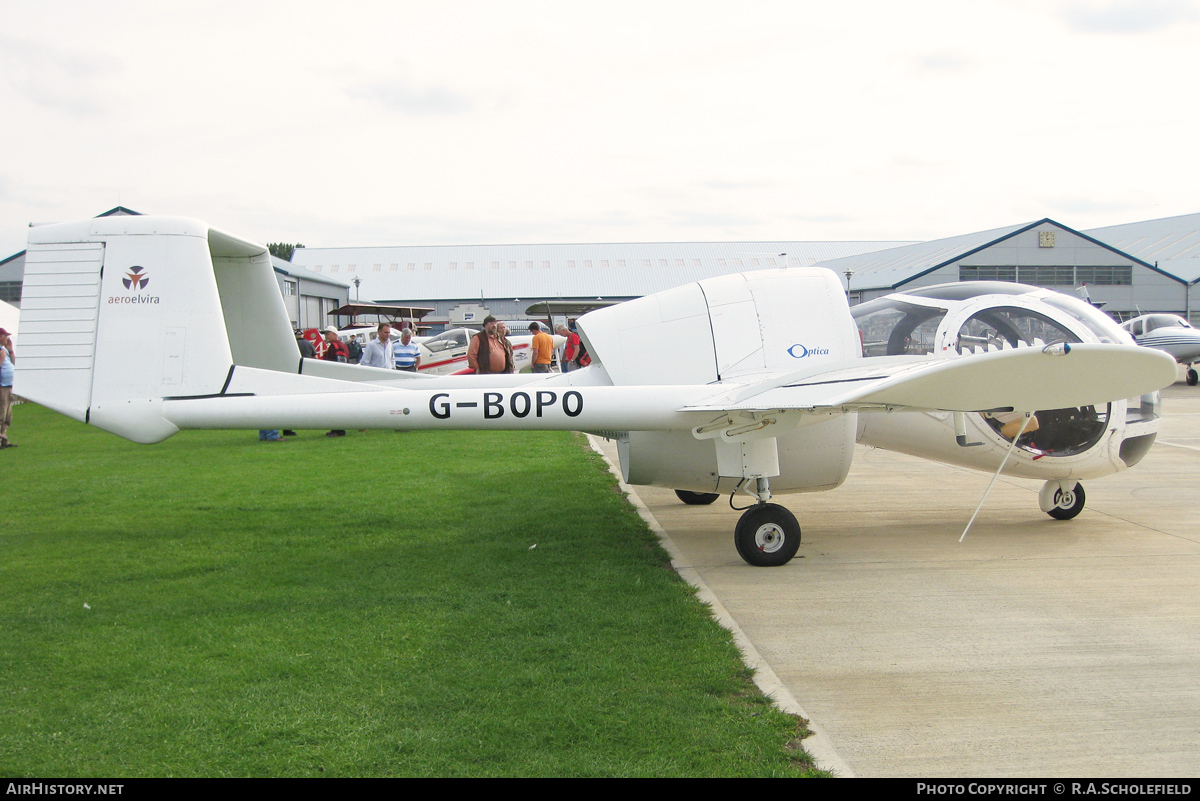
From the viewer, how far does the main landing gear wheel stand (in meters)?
7.62

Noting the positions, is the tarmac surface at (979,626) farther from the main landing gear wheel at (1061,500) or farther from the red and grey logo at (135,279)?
the red and grey logo at (135,279)

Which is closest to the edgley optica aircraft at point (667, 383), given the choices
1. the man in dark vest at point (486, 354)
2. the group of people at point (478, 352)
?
the group of people at point (478, 352)

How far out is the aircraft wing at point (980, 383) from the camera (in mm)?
5051

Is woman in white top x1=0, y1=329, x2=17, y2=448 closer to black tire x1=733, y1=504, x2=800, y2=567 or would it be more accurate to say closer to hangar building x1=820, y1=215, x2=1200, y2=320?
black tire x1=733, y1=504, x2=800, y2=567

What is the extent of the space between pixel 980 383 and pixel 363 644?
12.9 feet

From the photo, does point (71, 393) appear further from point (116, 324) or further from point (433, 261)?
point (433, 261)

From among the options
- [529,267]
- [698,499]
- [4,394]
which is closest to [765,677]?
[698,499]

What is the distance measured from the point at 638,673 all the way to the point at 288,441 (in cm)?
1182

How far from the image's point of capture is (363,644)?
15.6 ft

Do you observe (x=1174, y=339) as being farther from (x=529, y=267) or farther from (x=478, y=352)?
(x=529, y=267)

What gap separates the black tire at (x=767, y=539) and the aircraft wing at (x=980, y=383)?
1.00 metres

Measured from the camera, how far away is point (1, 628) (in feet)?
16.5

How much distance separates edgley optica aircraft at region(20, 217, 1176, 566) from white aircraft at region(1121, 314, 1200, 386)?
18.7m

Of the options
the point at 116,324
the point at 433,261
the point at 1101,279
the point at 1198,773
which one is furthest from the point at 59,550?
the point at 433,261
